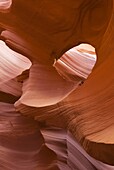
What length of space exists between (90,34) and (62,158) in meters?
0.11

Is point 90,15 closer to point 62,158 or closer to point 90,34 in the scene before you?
point 90,34

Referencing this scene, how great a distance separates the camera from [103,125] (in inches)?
11.8

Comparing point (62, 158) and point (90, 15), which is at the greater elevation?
point (90, 15)

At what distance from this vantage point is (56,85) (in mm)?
370

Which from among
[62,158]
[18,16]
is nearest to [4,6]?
[18,16]

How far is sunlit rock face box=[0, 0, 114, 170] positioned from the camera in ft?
1.04

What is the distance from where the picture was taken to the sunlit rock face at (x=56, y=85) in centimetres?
32

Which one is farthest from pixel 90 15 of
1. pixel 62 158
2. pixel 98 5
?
pixel 62 158

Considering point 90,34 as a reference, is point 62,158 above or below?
below

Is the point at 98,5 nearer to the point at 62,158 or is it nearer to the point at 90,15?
the point at 90,15

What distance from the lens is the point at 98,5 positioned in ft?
1.12

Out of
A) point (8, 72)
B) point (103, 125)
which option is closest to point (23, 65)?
point (8, 72)

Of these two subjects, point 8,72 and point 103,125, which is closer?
point 103,125

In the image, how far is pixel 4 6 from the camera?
1.27ft
